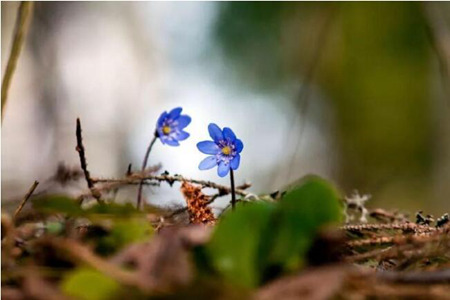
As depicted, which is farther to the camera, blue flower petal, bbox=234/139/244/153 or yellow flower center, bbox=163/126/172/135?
yellow flower center, bbox=163/126/172/135

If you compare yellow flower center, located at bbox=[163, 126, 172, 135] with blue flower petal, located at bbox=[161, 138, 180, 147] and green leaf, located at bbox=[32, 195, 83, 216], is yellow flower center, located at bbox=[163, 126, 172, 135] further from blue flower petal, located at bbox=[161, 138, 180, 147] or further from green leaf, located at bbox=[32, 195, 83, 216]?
green leaf, located at bbox=[32, 195, 83, 216]

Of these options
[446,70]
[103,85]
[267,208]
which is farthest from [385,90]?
[267,208]

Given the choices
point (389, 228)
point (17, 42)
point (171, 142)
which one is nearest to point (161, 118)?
point (171, 142)

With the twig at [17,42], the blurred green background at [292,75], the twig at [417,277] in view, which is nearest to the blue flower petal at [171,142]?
the twig at [17,42]

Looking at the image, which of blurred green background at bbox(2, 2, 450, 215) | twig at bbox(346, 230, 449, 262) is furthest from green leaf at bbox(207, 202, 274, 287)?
blurred green background at bbox(2, 2, 450, 215)

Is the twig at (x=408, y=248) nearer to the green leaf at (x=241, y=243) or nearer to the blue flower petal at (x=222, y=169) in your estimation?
the green leaf at (x=241, y=243)

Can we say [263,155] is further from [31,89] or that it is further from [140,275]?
[140,275]
